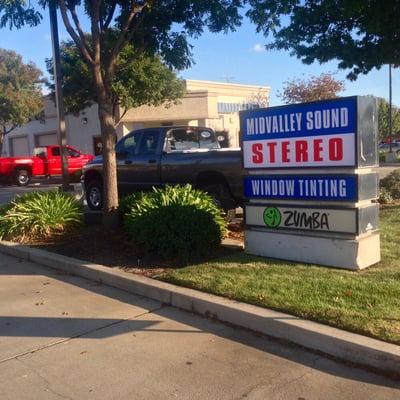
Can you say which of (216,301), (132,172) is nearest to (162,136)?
(132,172)

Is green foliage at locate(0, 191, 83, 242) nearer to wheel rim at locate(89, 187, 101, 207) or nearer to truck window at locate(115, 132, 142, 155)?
truck window at locate(115, 132, 142, 155)

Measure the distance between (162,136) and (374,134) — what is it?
529 cm

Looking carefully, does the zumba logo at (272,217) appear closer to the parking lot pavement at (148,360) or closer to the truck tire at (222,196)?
the parking lot pavement at (148,360)

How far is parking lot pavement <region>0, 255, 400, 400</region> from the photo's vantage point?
12.5 ft

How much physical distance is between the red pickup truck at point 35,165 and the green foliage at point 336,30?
48.0 ft

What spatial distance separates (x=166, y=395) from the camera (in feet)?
12.4

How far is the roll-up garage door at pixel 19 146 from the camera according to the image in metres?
43.8

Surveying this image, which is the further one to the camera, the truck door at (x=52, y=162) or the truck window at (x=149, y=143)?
the truck door at (x=52, y=162)

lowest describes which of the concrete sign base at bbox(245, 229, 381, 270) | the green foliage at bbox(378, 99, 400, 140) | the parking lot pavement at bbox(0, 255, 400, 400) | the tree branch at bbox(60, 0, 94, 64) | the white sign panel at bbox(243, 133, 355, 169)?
the parking lot pavement at bbox(0, 255, 400, 400)

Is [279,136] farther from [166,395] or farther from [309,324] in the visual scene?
[166,395]

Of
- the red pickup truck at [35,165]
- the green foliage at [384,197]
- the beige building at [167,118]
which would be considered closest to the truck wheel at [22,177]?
the red pickup truck at [35,165]

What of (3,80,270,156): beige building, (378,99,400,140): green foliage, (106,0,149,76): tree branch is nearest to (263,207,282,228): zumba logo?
(106,0,149,76): tree branch

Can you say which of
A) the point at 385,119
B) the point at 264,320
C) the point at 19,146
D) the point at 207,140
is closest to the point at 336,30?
the point at 207,140

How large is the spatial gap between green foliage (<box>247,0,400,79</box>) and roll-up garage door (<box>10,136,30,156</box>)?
115ft
